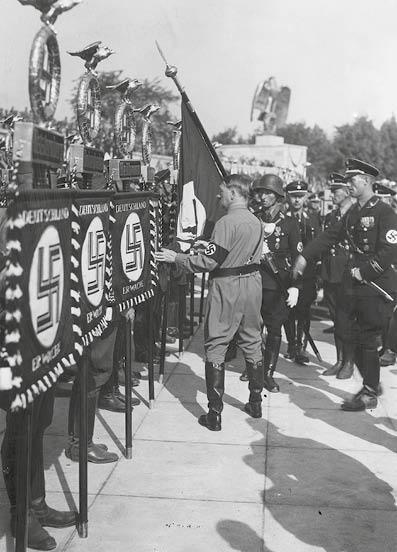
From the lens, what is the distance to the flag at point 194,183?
7.58 m

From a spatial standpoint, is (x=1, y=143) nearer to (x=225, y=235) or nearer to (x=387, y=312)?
(x=225, y=235)

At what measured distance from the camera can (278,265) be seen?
8023 mm

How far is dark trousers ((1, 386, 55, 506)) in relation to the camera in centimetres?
421

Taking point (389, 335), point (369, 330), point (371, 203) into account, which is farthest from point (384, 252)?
point (389, 335)

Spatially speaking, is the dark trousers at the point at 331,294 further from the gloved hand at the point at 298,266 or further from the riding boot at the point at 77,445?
the riding boot at the point at 77,445

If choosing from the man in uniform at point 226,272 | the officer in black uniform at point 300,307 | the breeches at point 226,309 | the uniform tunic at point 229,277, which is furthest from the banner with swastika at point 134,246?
the officer in black uniform at point 300,307

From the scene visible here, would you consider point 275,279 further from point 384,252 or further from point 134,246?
point 134,246

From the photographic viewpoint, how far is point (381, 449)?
6066 mm

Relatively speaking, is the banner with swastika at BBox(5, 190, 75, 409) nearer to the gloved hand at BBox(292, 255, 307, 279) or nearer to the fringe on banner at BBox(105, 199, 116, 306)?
the fringe on banner at BBox(105, 199, 116, 306)

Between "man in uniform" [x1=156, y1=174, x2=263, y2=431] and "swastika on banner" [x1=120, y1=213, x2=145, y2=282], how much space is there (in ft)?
1.61

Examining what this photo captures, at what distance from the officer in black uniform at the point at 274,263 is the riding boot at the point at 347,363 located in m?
0.93

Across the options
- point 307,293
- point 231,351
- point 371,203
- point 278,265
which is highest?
point 371,203

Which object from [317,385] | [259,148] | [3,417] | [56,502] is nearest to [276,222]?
[317,385]

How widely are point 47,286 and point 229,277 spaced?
315 cm
